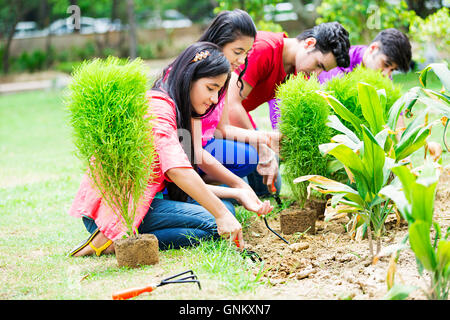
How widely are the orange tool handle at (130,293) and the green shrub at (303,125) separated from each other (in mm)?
1383

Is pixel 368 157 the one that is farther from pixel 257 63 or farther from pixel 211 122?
pixel 257 63

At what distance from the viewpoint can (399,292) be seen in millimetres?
1911

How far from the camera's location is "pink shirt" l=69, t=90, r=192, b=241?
279 cm

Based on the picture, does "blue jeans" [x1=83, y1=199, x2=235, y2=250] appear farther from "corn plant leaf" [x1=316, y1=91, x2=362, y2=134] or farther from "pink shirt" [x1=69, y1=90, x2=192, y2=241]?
"corn plant leaf" [x1=316, y1=91, x2=362, y2=134]

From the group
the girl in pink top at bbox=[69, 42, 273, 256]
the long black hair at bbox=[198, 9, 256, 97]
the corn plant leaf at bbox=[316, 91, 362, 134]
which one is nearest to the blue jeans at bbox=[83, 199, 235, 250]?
the girl in pink top at bbox=[69, 42, 273, 256]

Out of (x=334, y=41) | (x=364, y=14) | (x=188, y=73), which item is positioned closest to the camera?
(x=188, y=73)

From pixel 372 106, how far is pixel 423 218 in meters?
1.03

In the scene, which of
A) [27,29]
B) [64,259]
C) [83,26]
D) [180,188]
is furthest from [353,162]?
[27,29]

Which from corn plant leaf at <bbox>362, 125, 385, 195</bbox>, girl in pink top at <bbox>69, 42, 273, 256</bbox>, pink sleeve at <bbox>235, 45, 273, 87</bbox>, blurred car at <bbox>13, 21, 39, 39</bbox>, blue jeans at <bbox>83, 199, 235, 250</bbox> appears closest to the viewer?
corn plant leaf at <bbox>362, 125, 385, 195</bbox>

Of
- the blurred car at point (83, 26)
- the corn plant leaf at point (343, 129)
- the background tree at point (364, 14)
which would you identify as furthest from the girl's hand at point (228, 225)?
the blurred car at point (83, 26)

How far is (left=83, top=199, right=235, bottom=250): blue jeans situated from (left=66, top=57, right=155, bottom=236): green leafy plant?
0.36 meters
